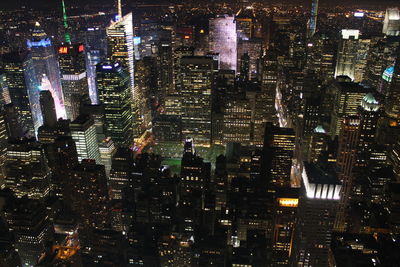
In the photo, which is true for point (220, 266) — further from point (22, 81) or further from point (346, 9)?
point (346, 9)

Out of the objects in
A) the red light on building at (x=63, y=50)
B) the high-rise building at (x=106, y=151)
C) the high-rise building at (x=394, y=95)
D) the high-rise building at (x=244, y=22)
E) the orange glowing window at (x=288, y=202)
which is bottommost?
the high-rise building at (x=106, y=151)

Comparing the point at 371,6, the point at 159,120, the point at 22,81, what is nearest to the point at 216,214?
the point at 159,120

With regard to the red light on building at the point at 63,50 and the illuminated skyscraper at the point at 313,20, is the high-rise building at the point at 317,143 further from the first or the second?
the red light on building at the point at 63,50

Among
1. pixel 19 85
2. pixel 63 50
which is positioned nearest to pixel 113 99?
pixel 19 85

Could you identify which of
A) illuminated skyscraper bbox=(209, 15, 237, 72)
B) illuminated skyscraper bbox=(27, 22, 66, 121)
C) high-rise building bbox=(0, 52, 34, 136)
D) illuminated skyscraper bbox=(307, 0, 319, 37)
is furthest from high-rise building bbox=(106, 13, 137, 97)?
illuminated skyscraper bbox=(307, 0, 319, 37)

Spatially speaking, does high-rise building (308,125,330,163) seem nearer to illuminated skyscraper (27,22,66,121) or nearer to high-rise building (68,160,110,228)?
high-rise building (68,160,110,228)

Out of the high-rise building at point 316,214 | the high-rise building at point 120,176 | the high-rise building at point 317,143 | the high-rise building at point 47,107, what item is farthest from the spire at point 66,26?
the high-rise building at point 316,214
